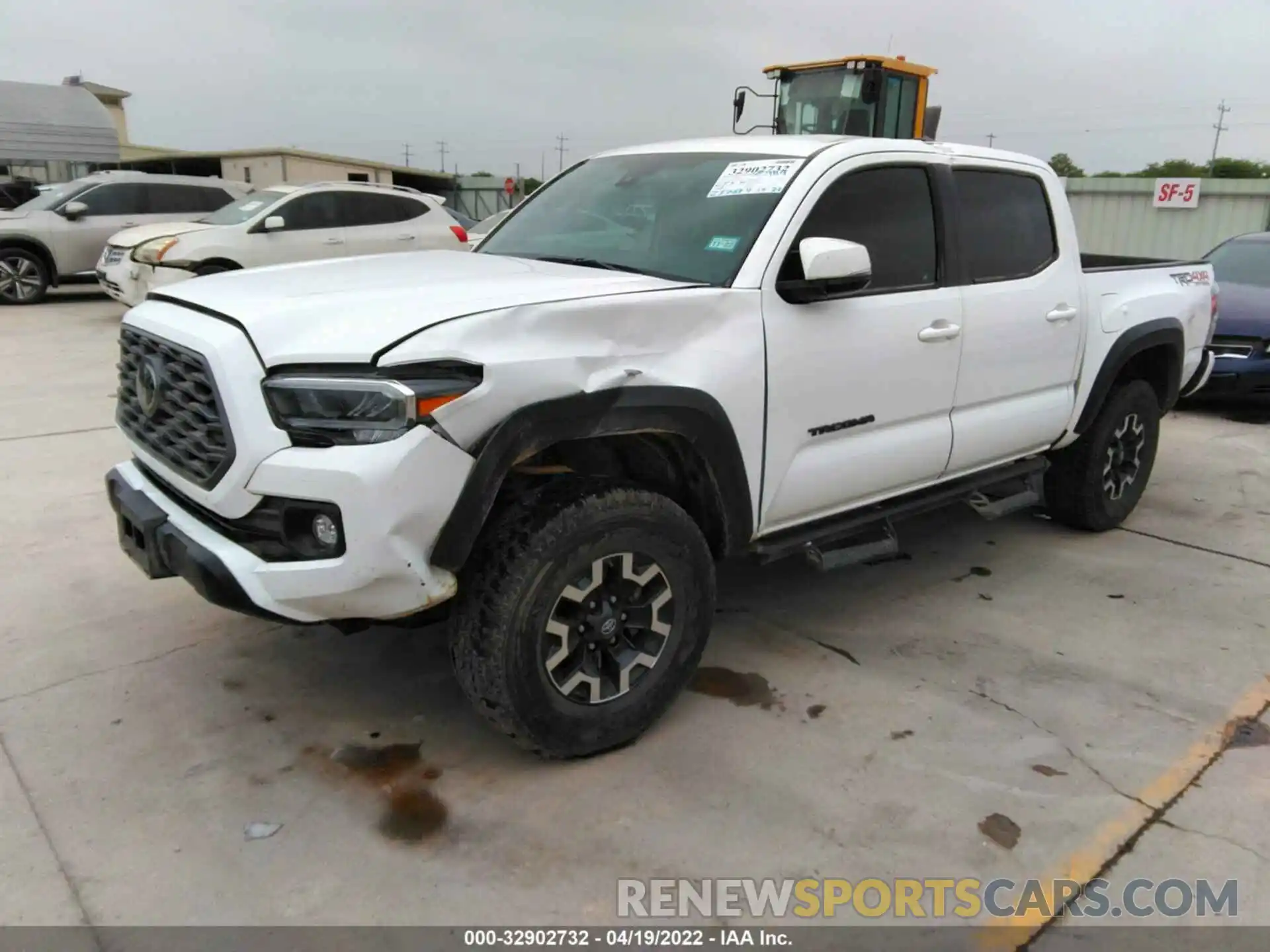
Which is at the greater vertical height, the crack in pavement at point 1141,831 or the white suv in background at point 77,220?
the white suv in background at point 77,220

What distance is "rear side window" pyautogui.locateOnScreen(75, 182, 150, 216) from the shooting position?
13.3 m

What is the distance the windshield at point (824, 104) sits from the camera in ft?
42.5

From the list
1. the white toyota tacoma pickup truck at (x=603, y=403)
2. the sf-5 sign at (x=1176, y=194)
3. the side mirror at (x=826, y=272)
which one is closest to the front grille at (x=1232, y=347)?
the white toyota tacoma pickup truck at (x=603, y=403)

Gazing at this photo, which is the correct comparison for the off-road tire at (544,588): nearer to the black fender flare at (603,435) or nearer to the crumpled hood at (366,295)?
the black fender flare at (603,435)

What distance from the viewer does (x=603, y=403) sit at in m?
2.73

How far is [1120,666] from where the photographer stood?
3732 millimetres

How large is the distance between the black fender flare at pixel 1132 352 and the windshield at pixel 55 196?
44.7ft

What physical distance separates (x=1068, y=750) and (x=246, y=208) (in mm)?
11068

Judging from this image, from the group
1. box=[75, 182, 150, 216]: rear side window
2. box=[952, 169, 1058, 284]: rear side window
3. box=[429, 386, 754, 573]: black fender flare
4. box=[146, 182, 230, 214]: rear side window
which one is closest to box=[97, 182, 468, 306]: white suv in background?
box=[146, 182, 230, 214]: rear side window

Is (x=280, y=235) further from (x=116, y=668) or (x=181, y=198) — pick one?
(x=116, y=668)

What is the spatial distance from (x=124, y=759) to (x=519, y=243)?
92.8 inches

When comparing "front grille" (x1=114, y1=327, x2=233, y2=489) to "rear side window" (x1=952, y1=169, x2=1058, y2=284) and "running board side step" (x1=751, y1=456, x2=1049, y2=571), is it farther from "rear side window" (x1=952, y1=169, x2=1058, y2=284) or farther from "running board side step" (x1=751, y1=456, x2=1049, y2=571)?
"rear side window" (x1=952, y1=169, x2=1058, y2=284)

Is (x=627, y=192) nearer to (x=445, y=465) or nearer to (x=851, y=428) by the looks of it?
(x=851, y=428)
